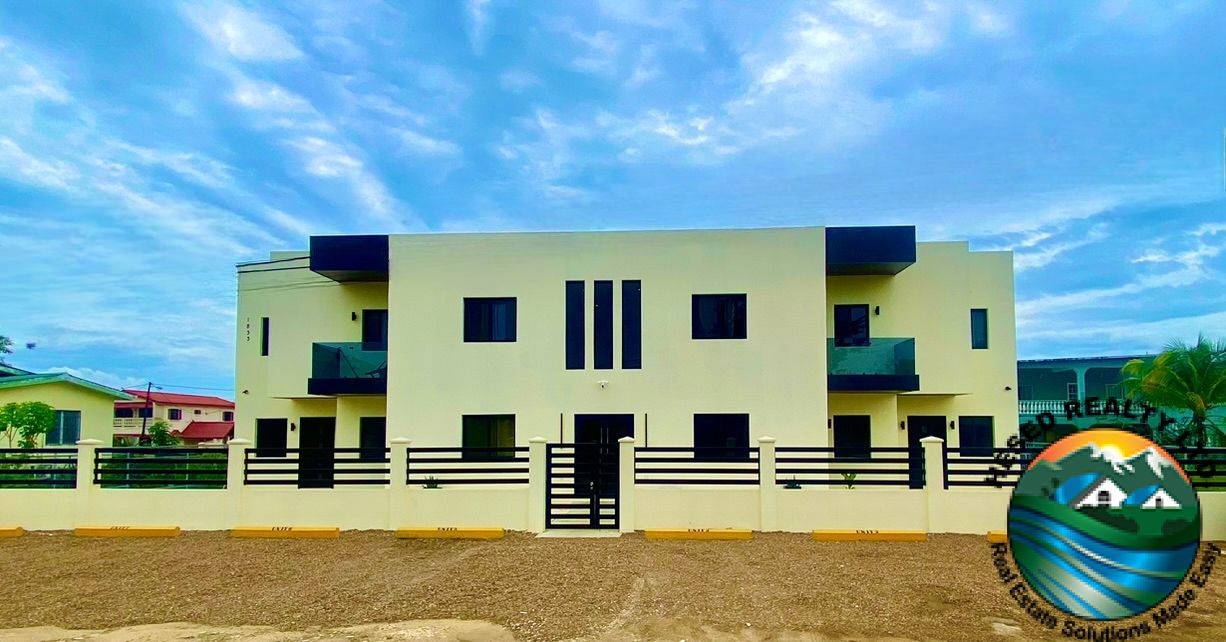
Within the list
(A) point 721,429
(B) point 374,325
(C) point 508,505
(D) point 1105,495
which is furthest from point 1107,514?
(B) point 374,325

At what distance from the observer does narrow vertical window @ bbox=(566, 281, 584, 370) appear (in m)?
15.1

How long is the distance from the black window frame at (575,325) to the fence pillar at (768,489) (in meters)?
4.77

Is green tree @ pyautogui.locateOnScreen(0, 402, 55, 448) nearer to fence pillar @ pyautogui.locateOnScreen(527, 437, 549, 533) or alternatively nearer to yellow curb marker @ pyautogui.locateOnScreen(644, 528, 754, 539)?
fence pillar @ pyautogui.locateOnScreen(527, 437, 549, 533)

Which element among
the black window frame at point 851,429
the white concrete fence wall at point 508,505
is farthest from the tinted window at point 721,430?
the black window frame at point 851,429

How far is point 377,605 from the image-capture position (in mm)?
7570

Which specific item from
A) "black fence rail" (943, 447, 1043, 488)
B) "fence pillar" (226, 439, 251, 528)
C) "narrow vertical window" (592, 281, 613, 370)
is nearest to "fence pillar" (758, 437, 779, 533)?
"black fence rail" (943, 447, 1043, 488)

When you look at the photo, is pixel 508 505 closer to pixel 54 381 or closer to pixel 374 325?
pixel 374 325

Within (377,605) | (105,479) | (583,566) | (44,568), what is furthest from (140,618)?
(105,479)

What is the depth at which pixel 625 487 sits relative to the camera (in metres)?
11.4

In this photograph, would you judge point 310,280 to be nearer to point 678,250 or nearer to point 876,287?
point 678,250

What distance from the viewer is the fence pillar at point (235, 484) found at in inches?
464

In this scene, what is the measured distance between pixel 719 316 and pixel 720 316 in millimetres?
21

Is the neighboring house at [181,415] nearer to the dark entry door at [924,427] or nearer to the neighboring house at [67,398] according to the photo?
the neighboring house at [67,398]

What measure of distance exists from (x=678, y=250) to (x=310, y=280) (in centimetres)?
912
